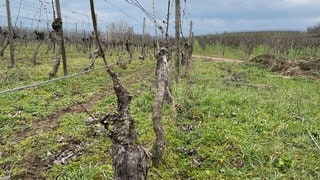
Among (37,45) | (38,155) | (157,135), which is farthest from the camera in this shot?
(37,45)

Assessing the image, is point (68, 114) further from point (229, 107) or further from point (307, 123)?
point (307, 123)

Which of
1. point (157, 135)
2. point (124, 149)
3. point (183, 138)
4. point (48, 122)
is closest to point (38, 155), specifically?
point (157, 135)

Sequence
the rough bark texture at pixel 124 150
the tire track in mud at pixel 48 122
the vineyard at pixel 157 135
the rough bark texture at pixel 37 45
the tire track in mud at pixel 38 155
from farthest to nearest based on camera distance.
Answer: the rough bark texture at pixel 37 45
the tire track in mud at pixel 48 122
the tire track in mud at pixel 38 155
the vineyard at pixel 157 135
the rough bark texture at pixel 124 150

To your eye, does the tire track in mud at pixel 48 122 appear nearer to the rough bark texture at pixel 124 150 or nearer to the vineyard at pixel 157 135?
the vineyard at pixel 157 135

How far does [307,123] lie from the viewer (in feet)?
24.4

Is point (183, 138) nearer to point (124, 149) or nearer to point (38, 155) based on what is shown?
point (38, 155)

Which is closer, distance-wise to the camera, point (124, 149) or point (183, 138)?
point (124, 149)

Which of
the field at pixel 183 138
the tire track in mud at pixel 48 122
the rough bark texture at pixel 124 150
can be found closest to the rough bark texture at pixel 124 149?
the rough bark texture at pixel 124 150

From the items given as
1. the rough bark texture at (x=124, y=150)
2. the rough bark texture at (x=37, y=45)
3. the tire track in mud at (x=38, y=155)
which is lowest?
the tire track in mud at (x=38, y=155)

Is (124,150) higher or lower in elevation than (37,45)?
lower

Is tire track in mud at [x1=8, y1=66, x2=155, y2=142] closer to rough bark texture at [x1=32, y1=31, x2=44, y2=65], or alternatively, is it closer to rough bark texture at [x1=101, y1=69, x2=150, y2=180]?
rough bark texture at [x1=101, y1=69, x2=150, y2=180]

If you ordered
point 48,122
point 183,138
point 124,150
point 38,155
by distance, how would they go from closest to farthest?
point 124,150 → point 38,155 → point 183,138 → point 48,122

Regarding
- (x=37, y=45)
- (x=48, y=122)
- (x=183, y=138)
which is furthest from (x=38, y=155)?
(x=37, y=45)

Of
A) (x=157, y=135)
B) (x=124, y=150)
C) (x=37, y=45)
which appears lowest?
(x=157, y=135)
